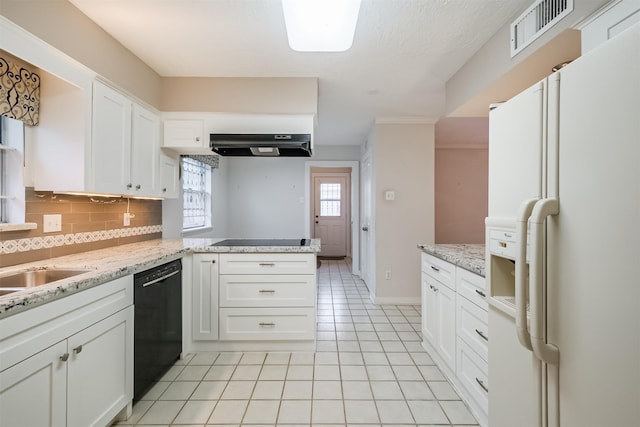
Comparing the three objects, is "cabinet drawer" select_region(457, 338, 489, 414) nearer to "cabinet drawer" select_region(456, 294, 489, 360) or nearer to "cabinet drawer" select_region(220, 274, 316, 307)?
"cabinet drawer" select_region(456, 294, 489, 360)

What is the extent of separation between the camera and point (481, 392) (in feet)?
5.24

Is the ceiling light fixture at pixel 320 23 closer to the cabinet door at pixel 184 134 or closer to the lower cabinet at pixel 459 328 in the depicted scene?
the cabinet door at pixel 184 134

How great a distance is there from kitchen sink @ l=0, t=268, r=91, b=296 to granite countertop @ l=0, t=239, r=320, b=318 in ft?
0.10

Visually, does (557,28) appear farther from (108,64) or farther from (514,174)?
(108,64)

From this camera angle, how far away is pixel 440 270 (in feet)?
7.02

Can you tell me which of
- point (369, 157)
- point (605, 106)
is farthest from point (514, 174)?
point (369, 157)

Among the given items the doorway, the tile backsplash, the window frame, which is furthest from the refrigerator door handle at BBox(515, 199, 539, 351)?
the doorway

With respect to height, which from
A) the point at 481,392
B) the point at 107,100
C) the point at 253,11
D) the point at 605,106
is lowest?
the point at 481,392

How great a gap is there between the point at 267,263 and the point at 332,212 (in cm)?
508

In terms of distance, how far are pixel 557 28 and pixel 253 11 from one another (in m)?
1.64

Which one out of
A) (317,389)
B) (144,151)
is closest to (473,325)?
→ (317,389)

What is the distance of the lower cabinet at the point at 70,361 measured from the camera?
3.36 feet

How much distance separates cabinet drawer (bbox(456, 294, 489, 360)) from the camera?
61.1 inches

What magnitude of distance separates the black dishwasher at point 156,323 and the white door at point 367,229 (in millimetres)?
2501
